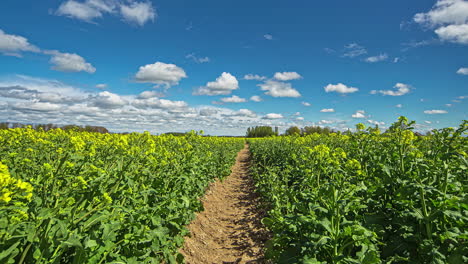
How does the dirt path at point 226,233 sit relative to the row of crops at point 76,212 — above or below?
below

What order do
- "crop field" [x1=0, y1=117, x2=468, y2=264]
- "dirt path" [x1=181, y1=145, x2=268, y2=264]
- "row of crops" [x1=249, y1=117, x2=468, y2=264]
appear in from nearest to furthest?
"crop field" [x1=0, y1=117, x2=468, y2=264] → "row of crops" [x1=249, y1=117, x2=468, y2=264] → "dirt path" [x1=181, y1=145, x2=268, y2=264]

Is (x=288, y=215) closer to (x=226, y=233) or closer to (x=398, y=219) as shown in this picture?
(x=398, y=219)

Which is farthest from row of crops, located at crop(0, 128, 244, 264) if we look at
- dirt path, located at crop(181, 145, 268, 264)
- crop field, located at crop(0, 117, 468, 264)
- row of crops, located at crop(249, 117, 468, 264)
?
row of crops, located at crop(249, 117, 468, 264)

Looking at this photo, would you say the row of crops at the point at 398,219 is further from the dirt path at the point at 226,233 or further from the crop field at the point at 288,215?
the dirt path at the point at 226,233

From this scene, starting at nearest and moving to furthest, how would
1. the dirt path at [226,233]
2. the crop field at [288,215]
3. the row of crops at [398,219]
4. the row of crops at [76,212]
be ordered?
the row of crops at [76,212] → the crop field at [288,215] → the row of crops at [398,219] → the dirt path at [226,233]

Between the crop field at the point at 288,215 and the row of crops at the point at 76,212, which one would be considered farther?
the crop field at the point at 288,215

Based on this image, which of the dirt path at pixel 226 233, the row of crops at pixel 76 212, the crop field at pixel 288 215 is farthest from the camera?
the dirt path at pixel 226 233

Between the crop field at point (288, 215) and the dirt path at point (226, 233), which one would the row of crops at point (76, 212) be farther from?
the dirt path at point (226, 233)

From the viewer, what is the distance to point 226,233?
21.1 feet

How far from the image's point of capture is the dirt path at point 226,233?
508 centimetres

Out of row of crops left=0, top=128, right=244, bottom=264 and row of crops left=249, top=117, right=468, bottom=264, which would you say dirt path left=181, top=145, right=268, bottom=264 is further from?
row of crops left=249, top=117, right=468, bottom=264

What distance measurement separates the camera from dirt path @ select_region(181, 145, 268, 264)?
5078 mm

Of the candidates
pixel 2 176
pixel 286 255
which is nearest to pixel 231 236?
pixel 286 255

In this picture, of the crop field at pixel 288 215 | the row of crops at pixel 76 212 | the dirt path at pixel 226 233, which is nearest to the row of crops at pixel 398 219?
the crop field at pixel 288 215
